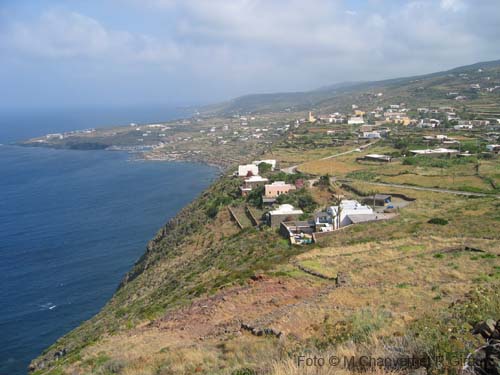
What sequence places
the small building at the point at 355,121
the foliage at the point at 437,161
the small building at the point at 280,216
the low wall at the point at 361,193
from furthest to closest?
the small building at the point at 355,121 → the foliage at the point at 437,161 → the low wall at the point at 361,193 → the small building at the point at 280,216

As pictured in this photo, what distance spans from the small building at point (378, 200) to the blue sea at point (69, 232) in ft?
76.6

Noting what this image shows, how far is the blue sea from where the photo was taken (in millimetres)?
33653

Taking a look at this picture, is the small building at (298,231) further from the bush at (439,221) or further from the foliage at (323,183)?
the foliage at (323,183)

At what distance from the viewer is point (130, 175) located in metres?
85.5

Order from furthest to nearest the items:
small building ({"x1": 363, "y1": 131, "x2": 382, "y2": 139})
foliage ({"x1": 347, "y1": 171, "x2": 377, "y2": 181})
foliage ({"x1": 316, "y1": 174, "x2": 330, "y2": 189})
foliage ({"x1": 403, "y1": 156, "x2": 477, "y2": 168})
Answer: small building ({"x1": 363, "y1": 131, "x2": 382, "y2": 139}) < foliage ({"x1": 403, "y1": 156, "x2": 477, "y2": 168}) < foliage ({"x1": 347, "y1": 171, "x2": 377, "y2": 181}) < foliage ({"x1": 316, "y1": 174, "x2": 330, "y2": 189})

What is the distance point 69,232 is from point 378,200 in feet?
129

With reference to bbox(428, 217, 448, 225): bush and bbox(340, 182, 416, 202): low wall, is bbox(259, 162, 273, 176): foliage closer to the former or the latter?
bbox(340, 182, 416, 202): low wall

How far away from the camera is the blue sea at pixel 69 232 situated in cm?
3365

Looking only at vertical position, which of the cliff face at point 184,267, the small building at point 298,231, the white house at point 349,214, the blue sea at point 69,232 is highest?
the white house at point 349,214

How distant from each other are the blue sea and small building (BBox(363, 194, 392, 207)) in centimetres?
2336

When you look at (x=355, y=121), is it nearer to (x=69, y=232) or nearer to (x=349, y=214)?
(x=69, y=232)

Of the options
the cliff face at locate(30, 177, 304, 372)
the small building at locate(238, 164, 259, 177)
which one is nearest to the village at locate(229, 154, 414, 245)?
the cliff face at locate(30, 177, 304, 372)

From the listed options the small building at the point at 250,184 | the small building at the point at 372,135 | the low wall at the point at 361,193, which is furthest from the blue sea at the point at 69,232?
the small building at the point at 372,135

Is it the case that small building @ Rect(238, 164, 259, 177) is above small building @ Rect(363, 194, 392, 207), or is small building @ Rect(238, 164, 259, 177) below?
below
